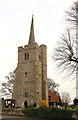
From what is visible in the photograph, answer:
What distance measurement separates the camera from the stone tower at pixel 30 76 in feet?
124

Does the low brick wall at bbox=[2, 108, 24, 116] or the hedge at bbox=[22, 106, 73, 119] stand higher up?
the hedge at bbox=[22, 106, 73, 119]

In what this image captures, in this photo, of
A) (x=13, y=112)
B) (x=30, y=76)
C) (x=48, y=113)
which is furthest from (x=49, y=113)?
(x=30, y=76)

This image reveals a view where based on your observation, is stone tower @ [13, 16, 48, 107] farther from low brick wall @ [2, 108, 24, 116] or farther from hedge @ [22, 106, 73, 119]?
hedge @ [22, 106, 73, 119]

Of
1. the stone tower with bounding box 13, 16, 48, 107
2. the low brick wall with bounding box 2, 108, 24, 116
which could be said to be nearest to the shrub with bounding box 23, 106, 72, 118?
the low brick wall with bounding box 2, 108, 24, 116

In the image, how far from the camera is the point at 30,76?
39375 mm

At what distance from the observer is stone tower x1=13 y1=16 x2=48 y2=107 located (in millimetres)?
37656

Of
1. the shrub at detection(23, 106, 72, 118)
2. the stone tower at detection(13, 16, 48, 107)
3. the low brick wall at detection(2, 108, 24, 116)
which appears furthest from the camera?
the stone tower at detection(13, 16, 48, 107)

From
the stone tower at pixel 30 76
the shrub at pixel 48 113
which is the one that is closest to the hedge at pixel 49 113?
the shrub at pixel 48 113

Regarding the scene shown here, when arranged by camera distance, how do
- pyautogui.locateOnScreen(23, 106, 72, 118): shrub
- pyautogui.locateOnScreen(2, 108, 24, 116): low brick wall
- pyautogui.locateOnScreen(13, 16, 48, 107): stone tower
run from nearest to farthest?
pyautogui.locateOnScreen(23, 106, 72, 118): shrub
pyautogui.locateOnScreen(2, 108, 24, 116): low brick wall
pyautogui.locateOnScreen(13, 16, 48, 107): stone tower

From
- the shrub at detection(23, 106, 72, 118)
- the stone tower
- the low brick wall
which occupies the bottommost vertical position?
the low brick wall

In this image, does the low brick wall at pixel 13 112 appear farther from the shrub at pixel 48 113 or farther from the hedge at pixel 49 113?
the shrub at pixel 48 113

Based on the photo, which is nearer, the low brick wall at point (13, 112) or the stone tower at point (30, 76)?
the low brick wall at point (13, 112)

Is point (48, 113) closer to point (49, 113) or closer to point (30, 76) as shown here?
point (49, 113)

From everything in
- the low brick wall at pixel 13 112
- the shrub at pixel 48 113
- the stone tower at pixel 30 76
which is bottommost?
the low brick wall at pixel 13 112
